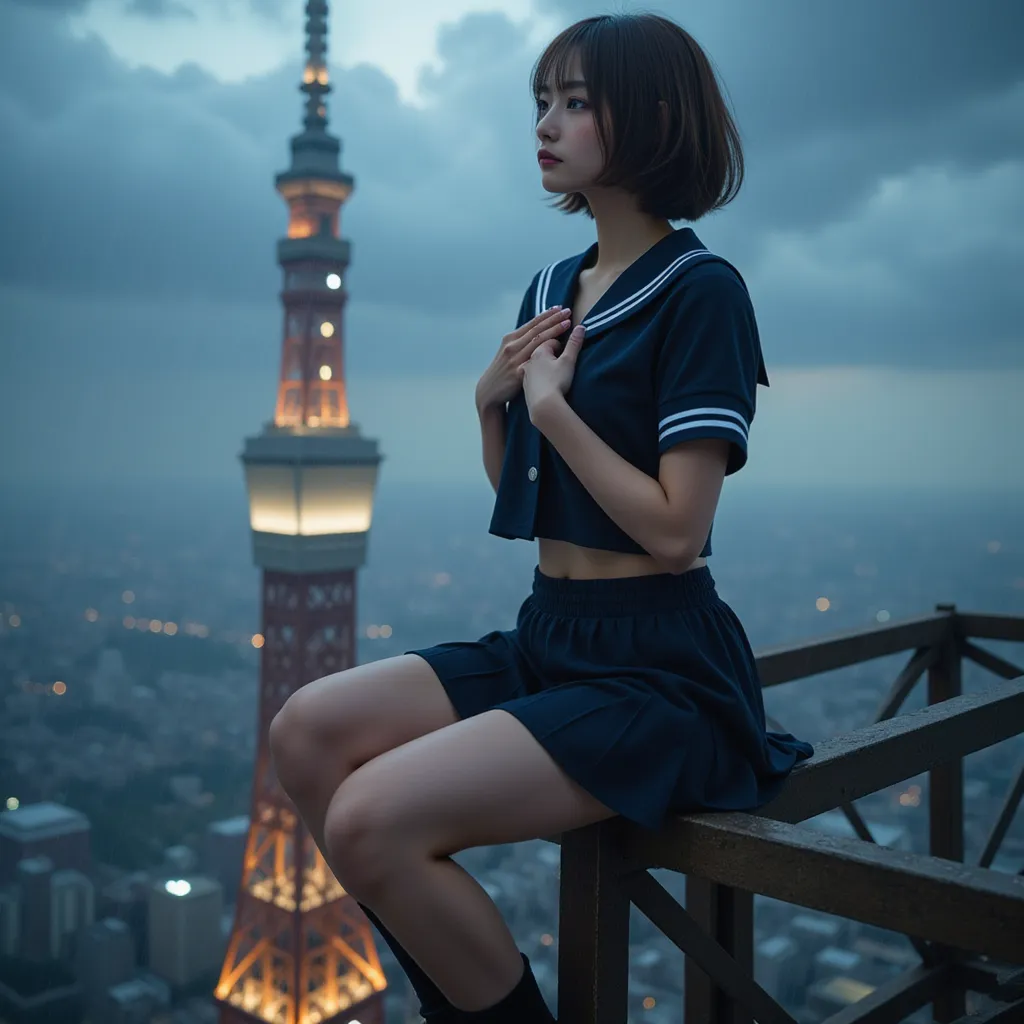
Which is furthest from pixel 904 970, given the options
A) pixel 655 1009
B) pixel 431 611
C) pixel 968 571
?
pixel 431 611

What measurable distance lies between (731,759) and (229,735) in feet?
49.1

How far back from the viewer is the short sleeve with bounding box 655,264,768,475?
3.83 ft

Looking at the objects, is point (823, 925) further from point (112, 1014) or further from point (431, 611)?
point (431, 611)

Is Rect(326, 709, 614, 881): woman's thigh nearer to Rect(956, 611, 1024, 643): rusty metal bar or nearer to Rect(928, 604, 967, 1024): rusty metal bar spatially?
Rect(928, 604, 967, 1024): rusty metal bar

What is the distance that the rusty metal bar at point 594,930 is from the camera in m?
1.18

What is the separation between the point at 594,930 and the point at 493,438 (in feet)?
2.21

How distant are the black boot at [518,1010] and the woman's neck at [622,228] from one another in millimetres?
908

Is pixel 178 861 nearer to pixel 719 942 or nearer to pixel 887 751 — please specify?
pixel 719 942

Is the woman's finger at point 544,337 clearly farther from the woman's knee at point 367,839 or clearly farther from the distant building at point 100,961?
the distant building at point 100,961

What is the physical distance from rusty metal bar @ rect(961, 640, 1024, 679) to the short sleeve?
1.79 meters

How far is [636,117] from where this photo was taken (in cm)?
131

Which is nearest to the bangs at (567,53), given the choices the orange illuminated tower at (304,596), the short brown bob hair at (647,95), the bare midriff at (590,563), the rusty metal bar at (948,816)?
the short brown bob hair at (647,95)

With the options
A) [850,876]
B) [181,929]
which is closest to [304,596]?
[181,929]

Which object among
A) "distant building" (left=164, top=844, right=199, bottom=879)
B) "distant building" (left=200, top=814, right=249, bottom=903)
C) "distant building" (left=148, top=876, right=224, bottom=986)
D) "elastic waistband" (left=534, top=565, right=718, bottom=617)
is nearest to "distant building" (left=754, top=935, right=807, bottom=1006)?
"elastic waistband" (left=534, top=565, right=718, bottom=617)
